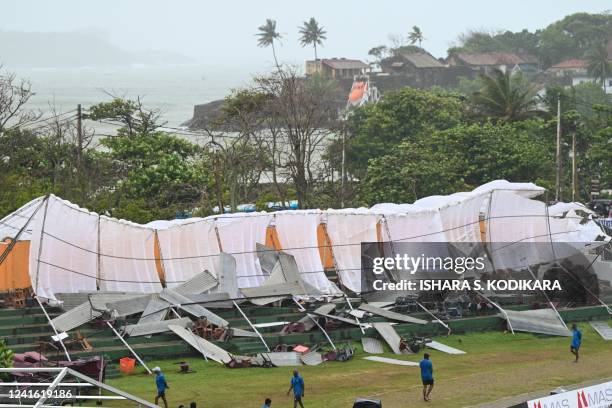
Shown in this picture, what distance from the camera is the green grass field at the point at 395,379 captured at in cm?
2298

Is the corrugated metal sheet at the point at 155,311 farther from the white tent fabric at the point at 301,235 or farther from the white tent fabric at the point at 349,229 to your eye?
the white tent fabric at the point at 349,229

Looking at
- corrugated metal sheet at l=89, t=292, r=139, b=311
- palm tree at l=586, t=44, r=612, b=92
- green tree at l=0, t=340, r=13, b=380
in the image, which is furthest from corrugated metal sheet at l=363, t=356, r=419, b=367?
palm tree at l=586, t=44, r=612, b=92

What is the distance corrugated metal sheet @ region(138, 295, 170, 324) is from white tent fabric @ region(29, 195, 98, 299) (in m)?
2.90

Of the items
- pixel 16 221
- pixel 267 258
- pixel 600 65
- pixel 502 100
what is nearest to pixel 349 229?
pixel 267 258

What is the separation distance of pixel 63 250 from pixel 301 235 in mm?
7448

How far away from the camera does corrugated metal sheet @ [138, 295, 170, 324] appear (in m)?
28.7

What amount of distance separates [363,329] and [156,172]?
23.2 m

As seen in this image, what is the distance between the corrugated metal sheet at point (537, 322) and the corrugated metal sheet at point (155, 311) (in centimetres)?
967

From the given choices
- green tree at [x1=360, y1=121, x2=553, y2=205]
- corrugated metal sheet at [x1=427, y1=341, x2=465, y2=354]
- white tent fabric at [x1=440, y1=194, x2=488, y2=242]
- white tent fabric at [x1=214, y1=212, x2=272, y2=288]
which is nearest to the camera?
corrugated metal sheet at [x1=427, y1=341, x2=465, y2=354]

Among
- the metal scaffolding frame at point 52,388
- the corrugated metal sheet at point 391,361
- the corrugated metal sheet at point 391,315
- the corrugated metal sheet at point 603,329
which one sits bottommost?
the corrugated metal sheet at point 603,329

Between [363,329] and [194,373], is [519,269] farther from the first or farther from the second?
[194,373]

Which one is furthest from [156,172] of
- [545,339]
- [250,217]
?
[545,339]

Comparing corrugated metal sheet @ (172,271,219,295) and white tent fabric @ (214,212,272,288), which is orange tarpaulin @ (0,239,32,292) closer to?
corrugated metal sheet @ (172,271,219,295)

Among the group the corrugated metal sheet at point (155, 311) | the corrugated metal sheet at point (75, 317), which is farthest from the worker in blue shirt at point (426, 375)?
the corrugated metal sheet at point (75, 317)
